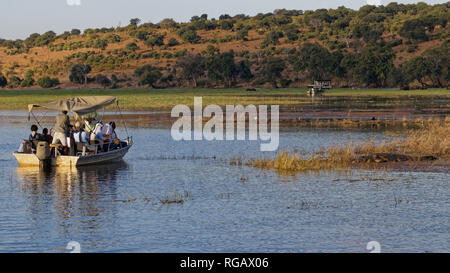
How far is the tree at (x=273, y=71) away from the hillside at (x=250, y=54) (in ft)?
0.56

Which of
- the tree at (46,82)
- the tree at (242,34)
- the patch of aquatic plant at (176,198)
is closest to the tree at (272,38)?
the tree at (242,34)

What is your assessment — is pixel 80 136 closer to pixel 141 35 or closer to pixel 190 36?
pixel 190 36

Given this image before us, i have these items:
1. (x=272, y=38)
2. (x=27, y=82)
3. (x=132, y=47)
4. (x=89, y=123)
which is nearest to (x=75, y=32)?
(x=132, y=47)

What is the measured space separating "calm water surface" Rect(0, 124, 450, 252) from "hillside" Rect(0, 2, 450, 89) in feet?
279

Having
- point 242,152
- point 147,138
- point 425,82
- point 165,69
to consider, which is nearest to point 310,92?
point 425,82

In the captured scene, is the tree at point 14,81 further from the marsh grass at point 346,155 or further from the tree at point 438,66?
the marsh grass at point 346,155

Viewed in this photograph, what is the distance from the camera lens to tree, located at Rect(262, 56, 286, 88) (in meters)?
117

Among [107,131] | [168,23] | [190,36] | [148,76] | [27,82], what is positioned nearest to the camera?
[107,131]

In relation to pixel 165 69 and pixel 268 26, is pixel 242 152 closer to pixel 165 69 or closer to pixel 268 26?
pixel 165 69

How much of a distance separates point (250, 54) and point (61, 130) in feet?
364

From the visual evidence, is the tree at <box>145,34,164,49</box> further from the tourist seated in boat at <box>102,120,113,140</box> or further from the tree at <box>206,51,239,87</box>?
the tourist seated in boat at <box>102,120,113,140</box>

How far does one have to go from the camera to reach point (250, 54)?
443 feet

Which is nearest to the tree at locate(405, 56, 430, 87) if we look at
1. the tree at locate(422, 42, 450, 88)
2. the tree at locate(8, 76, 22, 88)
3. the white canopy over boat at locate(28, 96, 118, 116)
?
the tree at locate(422, 42, 450, 88)
